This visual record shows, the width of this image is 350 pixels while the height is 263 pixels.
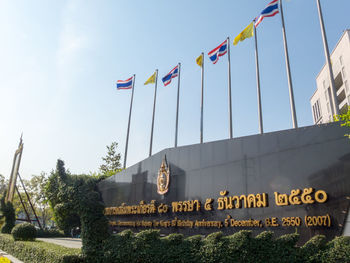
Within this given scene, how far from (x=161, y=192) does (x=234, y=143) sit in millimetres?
5108

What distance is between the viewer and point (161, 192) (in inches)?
598

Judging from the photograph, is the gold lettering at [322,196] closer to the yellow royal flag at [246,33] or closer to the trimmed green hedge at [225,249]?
the trimmed green hedge at [225,249]

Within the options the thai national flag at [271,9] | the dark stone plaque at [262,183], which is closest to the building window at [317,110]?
the thai national flag at [271,9]

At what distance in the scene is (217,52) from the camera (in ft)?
62.0

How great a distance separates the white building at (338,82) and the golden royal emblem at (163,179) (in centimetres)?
1933

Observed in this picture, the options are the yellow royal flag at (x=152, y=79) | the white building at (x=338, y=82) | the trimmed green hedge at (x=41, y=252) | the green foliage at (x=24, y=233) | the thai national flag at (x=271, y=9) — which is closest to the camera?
the trimmed green hedge at (x=41, y=252)

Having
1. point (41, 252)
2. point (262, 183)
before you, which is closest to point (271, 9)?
point (262, 183)

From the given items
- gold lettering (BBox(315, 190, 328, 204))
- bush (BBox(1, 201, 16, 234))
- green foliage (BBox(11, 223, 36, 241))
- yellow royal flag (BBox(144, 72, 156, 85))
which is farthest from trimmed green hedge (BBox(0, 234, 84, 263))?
yellow royal flag (BBox(144, 72, 156, 85))

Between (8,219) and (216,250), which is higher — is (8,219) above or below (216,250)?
above

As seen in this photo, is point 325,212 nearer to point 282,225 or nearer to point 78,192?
point 282,225

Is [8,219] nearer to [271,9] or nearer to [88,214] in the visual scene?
[88,214]

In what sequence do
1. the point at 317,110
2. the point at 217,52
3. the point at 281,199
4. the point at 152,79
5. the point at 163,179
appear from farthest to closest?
the point at 317,110 < the point at 152,79 < the point at 217,52 < the point at 163,179 < the point at 281,199

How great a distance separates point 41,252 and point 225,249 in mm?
8239

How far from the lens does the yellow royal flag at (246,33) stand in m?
17.0
